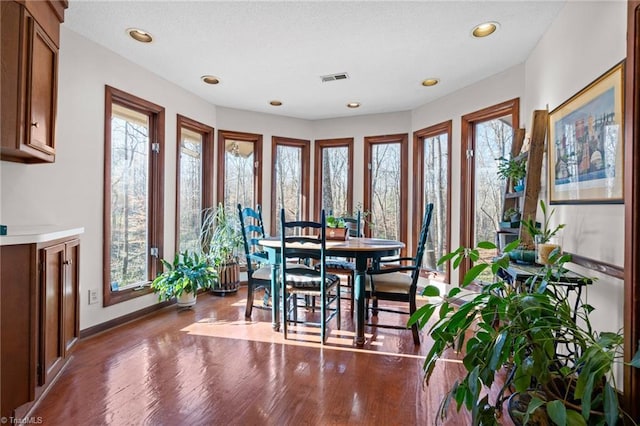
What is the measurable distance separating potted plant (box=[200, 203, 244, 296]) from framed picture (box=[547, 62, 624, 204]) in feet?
11.0

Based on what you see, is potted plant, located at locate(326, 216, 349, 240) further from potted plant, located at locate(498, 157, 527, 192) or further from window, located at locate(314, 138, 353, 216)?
window, located at locate(314, 138, 353, 216)

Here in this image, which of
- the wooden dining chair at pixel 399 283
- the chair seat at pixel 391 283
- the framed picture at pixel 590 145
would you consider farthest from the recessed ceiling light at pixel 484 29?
the chair seat at pixel 391 283

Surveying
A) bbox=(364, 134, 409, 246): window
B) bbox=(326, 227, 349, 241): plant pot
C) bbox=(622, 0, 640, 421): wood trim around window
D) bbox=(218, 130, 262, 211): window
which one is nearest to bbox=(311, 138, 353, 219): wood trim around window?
bbox=(364, 134, 409, 246): window

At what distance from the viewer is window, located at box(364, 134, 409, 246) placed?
15.8 ft

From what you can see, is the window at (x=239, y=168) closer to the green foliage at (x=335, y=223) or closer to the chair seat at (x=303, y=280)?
the green foliage at (x=335, y=223)

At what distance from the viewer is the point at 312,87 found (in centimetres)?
391

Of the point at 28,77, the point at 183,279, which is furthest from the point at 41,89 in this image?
the point at 183,279

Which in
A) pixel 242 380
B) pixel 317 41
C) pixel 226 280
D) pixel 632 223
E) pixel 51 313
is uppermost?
pixel 317 41

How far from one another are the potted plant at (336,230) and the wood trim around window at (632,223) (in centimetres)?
219

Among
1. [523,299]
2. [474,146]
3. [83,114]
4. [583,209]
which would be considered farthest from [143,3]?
[474,146]

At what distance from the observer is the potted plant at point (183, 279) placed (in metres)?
3.48

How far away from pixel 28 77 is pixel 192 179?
7.91 ft

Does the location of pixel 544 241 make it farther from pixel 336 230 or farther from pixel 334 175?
pixel 334 175

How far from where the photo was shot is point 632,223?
1307 millimetres
